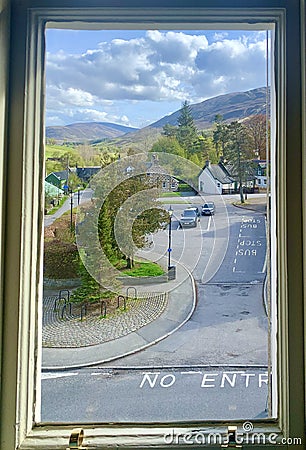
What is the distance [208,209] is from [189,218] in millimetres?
54

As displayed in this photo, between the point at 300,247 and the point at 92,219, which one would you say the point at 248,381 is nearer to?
the point at 300,247

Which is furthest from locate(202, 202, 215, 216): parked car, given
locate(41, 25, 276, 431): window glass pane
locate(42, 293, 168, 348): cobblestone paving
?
→ locate(42, 293, 168, 348): cobblestone paving

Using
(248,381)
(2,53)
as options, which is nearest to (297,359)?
(248,381)

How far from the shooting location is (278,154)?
36.1 inches

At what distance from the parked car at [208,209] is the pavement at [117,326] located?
0.15 m

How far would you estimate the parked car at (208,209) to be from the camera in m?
1.00

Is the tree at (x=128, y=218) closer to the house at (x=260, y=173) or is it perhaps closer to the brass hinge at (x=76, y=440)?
the house at (x=260, y=173)

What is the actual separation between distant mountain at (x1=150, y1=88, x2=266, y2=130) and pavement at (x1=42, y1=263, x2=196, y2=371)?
368 millimetres

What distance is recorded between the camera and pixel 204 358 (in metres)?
0.95

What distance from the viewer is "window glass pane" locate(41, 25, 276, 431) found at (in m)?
0.94

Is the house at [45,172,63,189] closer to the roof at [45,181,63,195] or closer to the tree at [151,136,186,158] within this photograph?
the roof at [45,181,63,195]

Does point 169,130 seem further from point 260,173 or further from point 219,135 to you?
point 260,173

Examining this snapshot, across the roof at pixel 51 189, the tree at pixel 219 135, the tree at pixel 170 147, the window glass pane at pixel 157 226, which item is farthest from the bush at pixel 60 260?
the tree at pixel 219 135

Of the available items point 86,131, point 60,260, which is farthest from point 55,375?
point 86,131
